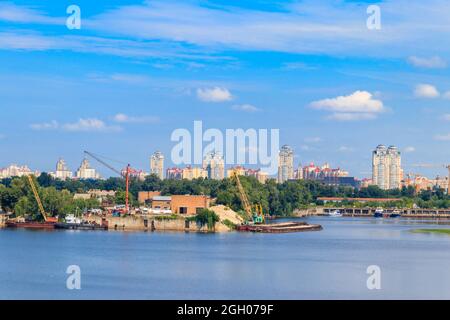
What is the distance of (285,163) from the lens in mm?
154250

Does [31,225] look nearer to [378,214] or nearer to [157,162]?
[378,214]

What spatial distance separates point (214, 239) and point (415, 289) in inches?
820

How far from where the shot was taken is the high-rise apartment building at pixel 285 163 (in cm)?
15138

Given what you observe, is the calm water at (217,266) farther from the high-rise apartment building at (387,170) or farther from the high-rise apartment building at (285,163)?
the high-rise apartment building at (387,170)

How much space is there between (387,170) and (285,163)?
1853cm

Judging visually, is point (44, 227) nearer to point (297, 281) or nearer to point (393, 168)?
point (297, 281)

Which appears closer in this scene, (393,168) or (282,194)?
(282,194)

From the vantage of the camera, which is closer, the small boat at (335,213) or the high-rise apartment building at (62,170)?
the small boat at (335,213)

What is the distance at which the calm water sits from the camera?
2558cm

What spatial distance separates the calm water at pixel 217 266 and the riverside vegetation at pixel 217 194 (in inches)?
423

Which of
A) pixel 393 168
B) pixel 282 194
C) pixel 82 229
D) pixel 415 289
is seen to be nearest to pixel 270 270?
pixel 415 289

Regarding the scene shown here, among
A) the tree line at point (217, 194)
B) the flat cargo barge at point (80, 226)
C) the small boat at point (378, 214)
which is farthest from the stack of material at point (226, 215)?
the small boat at point (378, 214)

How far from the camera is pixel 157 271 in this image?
99.3 feet

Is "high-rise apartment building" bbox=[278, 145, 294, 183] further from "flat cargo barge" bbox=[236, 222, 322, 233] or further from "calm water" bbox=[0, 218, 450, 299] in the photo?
"calm water" bbox=[0, 218, 450, 299]
